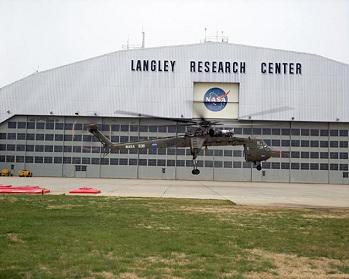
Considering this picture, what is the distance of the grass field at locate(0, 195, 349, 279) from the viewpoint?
24.1 feet

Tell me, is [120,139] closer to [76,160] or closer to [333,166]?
[76,160]

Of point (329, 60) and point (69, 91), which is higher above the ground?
point (329, 60)

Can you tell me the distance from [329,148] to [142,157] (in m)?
26.7

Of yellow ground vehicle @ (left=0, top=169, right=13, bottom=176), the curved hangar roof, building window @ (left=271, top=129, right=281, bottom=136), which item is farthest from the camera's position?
building window @ (left=271, top=129, right=281, bottom=136)

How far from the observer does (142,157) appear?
5697 cm

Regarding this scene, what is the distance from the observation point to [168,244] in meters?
9.45

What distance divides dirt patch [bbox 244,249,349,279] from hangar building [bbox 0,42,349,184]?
47477 mm

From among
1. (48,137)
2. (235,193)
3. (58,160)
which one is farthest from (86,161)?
(235,193)

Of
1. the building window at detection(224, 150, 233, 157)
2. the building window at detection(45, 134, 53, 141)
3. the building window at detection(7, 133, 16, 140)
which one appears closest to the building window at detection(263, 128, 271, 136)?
the building window at detection(224, 150, 233, 157)

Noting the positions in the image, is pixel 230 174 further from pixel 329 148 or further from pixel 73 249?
pixel 73 249

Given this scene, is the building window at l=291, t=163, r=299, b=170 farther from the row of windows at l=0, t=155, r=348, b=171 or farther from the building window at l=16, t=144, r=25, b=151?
the building window at l=16, t=144, r=25, b=151

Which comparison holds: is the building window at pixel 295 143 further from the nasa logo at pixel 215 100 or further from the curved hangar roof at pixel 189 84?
the nasa logo at pixel 215 100

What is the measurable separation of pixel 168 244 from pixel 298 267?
306cm

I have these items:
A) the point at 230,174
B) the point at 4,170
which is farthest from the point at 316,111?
the point at 4,170
